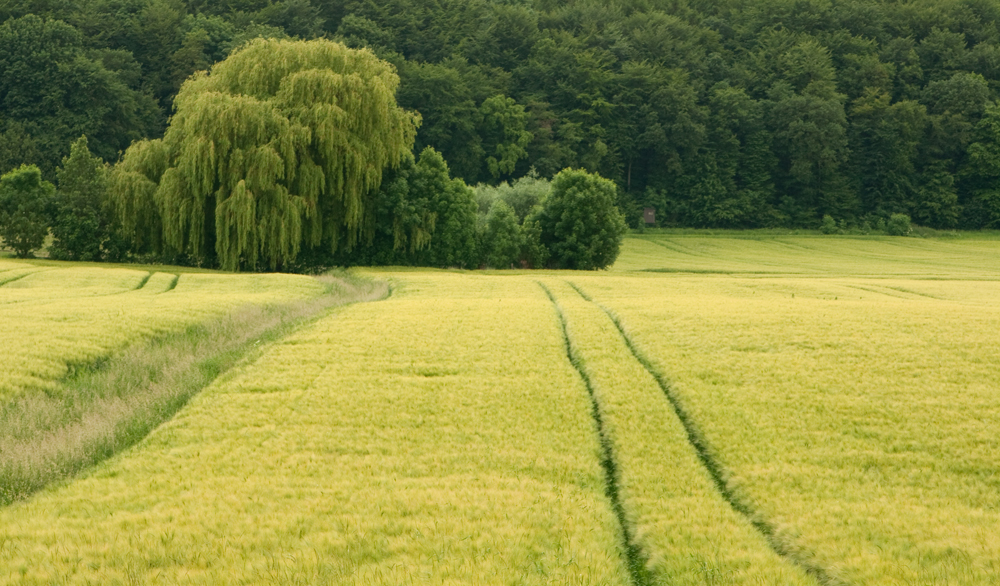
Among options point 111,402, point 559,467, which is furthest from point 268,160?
point 559,467

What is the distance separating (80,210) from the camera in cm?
4744

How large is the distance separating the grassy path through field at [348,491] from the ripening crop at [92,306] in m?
4.30

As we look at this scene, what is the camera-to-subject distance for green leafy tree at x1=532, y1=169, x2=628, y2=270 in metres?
56.2

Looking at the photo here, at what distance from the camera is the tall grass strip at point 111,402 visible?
1164cm

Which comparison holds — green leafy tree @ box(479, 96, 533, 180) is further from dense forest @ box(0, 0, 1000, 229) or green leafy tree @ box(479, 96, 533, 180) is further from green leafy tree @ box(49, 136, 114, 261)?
green leafy tree @ box(49, 136, 114, 261)

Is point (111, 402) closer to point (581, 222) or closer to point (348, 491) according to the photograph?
point (348, 491)

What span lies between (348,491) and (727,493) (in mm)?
4869

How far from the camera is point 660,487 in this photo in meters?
10.6

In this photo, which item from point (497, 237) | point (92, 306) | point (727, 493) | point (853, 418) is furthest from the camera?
point (497, 237)

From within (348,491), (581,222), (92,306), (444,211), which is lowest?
(348,491)

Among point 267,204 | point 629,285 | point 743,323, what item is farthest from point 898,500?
point 267,204

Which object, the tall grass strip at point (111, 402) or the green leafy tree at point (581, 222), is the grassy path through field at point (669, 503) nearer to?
the tall grass strip at point (111, 402)

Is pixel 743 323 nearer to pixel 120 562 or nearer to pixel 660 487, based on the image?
pixel 660 487

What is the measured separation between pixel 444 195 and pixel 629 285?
53.8 ft
